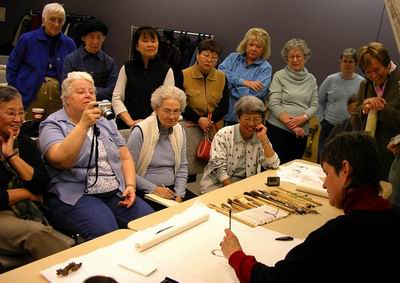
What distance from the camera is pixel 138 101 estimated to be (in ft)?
11.2

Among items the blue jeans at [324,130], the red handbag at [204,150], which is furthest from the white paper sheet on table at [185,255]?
the blue jeans at [324,130]

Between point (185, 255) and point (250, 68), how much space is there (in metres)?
2.42

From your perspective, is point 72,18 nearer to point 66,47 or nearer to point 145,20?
point 145,20

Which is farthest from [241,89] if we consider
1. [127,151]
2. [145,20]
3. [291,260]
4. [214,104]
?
[145,20]

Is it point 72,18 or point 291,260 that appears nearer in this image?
point 291,260

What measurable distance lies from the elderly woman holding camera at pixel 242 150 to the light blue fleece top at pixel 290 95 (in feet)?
2.49

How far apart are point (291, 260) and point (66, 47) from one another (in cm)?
317

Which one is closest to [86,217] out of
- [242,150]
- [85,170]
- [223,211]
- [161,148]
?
[85,170]

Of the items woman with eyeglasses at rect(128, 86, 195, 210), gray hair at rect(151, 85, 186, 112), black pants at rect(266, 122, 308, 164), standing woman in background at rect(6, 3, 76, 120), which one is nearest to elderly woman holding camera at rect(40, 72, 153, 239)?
woman with eyeglasses at rect(128, 86, 195, 210)

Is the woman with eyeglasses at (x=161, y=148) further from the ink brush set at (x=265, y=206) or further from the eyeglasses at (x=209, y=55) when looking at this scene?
the eyeglasses at (x=209, y=55)

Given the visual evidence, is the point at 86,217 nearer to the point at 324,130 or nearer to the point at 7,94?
the point at 7,94

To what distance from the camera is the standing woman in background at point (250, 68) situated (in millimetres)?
3703

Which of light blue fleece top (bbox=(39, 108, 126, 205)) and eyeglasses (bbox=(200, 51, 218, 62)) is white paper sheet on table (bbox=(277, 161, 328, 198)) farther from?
light blue fleece top (bbox=(39, 108, 126, 205))

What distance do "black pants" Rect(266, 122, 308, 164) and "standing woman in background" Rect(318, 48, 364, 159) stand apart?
523 millimetres
